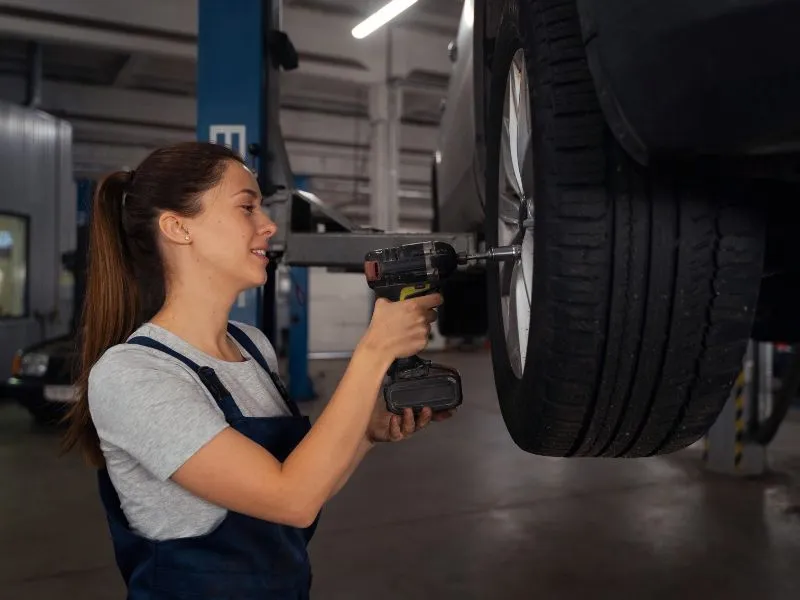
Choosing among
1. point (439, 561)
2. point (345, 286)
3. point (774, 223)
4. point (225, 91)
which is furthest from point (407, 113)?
point (774, 223)

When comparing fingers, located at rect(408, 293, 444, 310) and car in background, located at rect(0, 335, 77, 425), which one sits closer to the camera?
fingers, located at rect(408, 293, 444, 310)

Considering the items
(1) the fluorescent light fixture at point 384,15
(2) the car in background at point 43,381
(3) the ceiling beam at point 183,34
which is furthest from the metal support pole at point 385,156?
(2) the car in background at point 43,381

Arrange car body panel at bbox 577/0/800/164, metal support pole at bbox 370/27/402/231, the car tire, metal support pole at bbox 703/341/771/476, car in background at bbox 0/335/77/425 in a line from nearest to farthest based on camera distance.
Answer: car body panel at bbox 577/0/800/164, the car tire, metal support pole at bbox 703/341/771/476, car in background at bbox 0/335/77/425, metal support pole at bbox 370/27/402/231

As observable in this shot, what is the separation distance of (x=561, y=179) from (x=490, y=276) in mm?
544

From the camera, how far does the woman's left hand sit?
1170 millimetres

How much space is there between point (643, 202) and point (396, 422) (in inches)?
22.2

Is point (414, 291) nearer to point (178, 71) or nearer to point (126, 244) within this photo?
point (126, 244)

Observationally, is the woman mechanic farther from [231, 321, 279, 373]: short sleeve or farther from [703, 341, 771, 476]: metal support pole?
[703, 341, 771, 476]: metal support pole

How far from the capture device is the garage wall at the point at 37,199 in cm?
626

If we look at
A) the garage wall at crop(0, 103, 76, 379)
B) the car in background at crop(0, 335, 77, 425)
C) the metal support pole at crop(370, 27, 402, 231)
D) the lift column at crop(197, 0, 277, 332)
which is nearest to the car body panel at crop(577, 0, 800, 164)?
the lift column at crop(197, 0, 277, 332)

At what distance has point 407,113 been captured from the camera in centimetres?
1032

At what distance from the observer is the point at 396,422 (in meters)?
1.21

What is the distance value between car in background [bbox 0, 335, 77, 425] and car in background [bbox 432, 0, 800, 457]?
4.37 metres

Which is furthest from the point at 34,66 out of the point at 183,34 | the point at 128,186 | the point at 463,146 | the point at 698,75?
the point at 698,75
